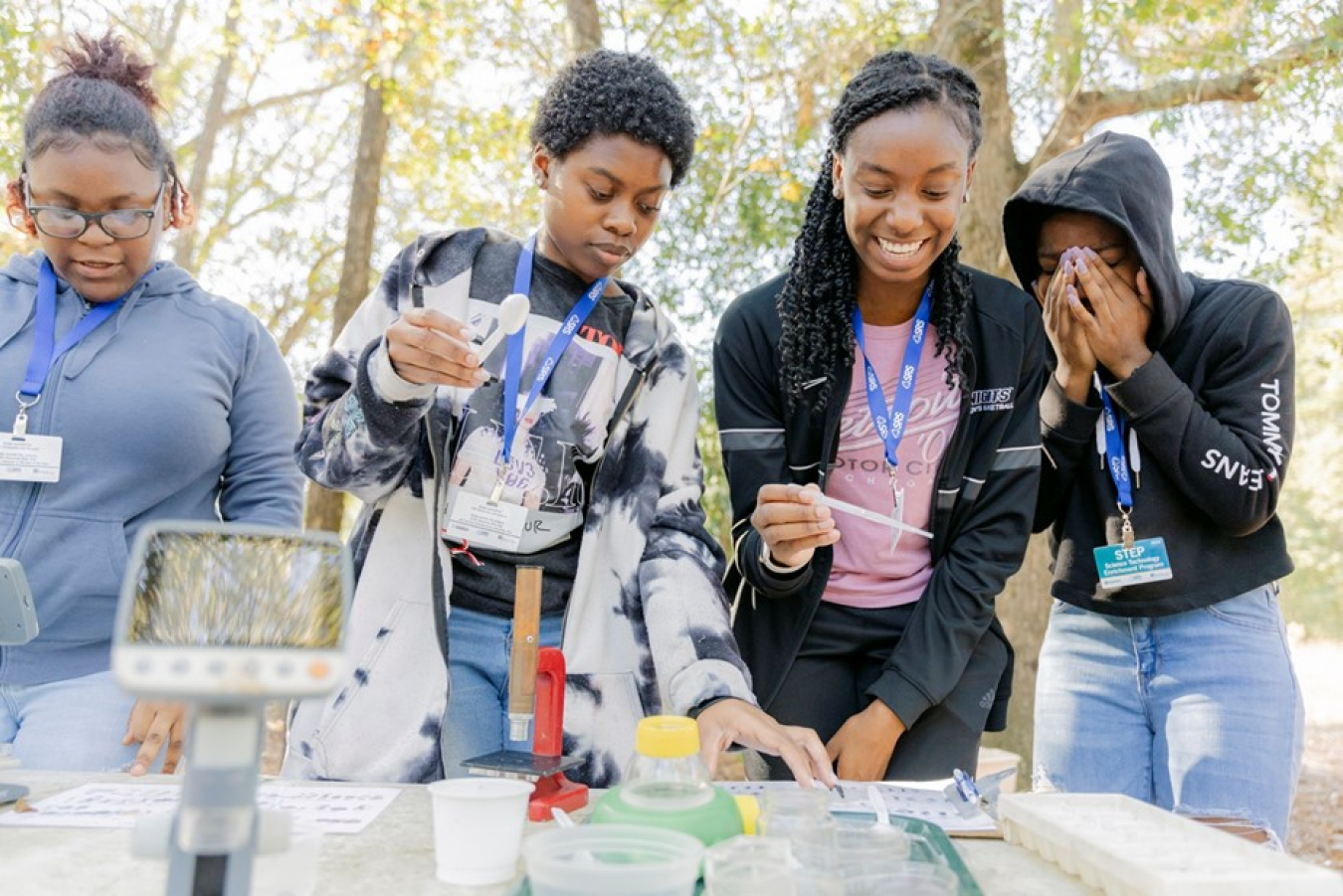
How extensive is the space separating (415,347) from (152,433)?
0.91m

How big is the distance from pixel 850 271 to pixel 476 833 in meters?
1.54

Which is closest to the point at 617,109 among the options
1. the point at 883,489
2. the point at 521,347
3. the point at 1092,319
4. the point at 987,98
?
the point at 521,347

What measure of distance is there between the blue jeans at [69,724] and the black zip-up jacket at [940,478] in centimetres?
126

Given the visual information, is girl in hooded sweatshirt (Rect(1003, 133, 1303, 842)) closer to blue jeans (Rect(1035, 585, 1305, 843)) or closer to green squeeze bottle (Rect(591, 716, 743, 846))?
blue jeans (Rect(1035, 585, 1305, 843))

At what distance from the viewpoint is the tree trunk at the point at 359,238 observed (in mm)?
6812

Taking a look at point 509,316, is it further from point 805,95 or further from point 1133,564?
point 805,95

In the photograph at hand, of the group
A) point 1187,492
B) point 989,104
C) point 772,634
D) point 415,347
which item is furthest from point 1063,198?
point 989,104

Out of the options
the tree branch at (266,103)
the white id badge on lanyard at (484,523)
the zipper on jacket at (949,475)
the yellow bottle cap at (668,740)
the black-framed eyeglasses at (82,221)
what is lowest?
the yellow bottle cap at (668,740)

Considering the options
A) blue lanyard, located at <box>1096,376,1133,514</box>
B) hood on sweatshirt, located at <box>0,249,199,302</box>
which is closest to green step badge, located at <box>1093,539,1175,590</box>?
blue lanyard, located at <box>1096,376,1133,514</box>

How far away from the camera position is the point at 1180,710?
2.21 metres

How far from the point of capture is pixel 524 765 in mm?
1518

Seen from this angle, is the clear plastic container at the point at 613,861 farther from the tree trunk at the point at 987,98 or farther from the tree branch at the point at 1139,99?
the tree branch at the point at 1139,99

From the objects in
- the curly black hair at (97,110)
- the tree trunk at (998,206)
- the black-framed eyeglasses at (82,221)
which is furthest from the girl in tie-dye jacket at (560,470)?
the tree trunk at (998,206)

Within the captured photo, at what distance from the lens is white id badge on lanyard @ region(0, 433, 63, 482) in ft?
7.23
